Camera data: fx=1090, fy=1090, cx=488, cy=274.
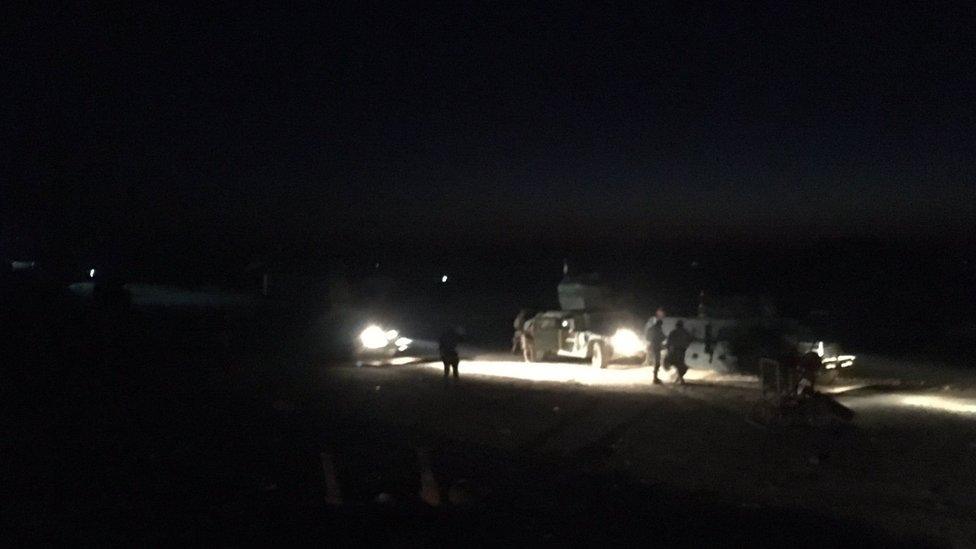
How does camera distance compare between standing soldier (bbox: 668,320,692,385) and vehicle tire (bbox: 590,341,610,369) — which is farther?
vehicle tire (bbox: 590,341,610,369)

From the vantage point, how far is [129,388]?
68.9 ft

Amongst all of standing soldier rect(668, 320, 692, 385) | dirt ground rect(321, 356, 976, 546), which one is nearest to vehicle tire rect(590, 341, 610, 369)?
dirt ground rect(321, 356, 976, 546)

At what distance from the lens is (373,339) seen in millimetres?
30875

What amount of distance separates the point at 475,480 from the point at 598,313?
17.4 metres

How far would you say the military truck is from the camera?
2727 centimetres

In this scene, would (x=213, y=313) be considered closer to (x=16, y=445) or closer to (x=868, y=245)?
(x=16, y=445)

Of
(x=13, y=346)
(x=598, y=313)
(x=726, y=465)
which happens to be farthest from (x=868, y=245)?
(x=726, y=465)

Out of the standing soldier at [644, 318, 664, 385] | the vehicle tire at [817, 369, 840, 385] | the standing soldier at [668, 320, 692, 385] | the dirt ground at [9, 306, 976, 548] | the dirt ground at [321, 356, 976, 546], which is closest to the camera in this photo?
the dirt ground at [9, 306, 976, 548]

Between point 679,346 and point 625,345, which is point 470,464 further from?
point 625,345

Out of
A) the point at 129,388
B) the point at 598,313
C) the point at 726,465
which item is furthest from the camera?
the point at 598,313

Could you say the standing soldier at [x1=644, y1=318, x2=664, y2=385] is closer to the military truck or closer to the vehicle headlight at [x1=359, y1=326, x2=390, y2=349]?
the military truck

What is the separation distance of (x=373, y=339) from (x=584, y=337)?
251 inches

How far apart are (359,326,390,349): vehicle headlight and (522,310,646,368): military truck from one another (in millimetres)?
4037

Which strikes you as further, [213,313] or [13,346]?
[213,313]
